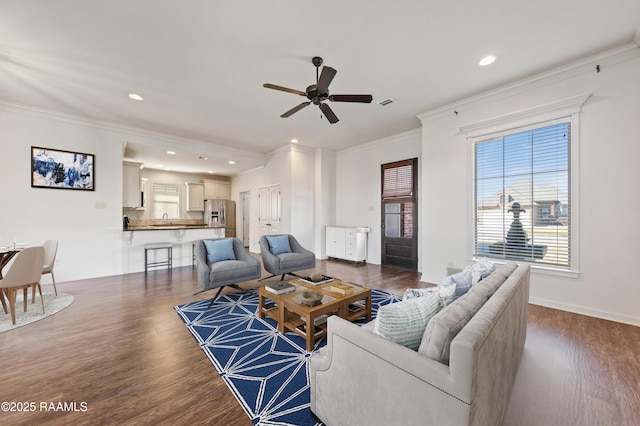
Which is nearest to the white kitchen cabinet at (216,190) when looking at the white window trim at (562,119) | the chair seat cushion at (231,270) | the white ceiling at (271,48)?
the white ceiling at (271,48)

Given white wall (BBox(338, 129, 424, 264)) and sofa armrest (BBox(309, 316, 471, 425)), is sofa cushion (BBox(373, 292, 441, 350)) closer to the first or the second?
sofa armrest (BBox(309, 316, 471, 425))

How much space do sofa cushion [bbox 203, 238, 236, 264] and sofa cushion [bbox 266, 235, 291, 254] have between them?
0.73 meters

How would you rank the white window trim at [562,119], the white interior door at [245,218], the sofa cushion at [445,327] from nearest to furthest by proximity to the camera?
the sofa cushion at [445,327] < the white window trim at [562,119] < the white interior door at [245,218]

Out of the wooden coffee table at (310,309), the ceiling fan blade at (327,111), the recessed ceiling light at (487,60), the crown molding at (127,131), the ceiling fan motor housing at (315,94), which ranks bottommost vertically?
the wooden coffee table at (310,309)

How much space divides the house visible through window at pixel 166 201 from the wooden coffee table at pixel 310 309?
7.44 m

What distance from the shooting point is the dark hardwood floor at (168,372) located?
159 cm

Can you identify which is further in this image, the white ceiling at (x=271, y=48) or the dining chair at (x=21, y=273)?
the dining chair at (x=21, y=273)

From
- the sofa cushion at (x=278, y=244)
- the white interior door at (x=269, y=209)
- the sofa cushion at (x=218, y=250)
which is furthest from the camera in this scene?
the white interior door at (x=269, y=209)

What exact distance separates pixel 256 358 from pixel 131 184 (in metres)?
5.90

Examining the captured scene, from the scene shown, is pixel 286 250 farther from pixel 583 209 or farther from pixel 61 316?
pixel 583 209

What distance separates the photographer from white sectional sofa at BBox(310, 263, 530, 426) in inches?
35.9

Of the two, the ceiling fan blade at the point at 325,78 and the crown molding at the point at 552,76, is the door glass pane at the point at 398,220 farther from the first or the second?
the ceiling fan blade at the point at 325,78

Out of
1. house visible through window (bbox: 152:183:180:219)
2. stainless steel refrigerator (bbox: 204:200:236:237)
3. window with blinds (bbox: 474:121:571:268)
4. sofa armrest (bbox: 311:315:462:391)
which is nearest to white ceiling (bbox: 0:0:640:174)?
window with blinds (bbox: 474:121:571:268)

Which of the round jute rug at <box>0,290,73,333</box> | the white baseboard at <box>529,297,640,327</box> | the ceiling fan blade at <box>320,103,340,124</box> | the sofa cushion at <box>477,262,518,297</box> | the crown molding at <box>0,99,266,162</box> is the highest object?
the crown molding at <box>0,99,266,162</box>
